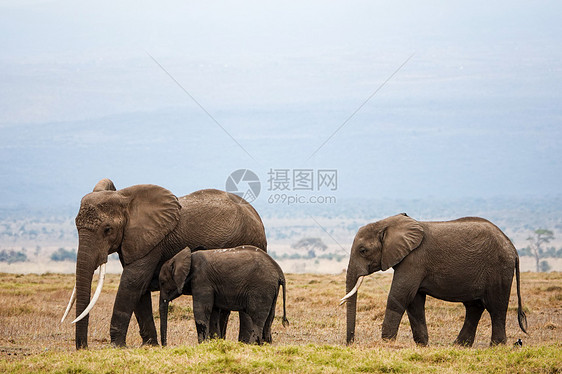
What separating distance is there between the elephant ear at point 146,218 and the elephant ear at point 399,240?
4.21m

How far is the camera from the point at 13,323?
754 inches

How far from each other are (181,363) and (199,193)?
5.14m

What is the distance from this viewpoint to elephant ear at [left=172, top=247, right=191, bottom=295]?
589 inches

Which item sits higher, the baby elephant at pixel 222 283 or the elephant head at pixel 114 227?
the elephant head at pixel 114 227

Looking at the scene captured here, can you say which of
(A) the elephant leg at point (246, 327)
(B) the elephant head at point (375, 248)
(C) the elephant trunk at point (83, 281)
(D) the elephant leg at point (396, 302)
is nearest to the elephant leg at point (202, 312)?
(A) the elephant leg at point (246, 327)

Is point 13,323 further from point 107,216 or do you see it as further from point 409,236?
point 409,236

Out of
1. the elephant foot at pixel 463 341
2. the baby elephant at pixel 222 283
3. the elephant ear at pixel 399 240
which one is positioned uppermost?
the elephant ear at pixel 399 240

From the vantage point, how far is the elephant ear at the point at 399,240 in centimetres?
1623

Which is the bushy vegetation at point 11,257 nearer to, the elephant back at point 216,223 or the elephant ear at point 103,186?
the elephant ear at point 103,186

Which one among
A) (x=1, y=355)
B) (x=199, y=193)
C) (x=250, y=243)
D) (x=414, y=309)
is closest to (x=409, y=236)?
(x=414, y=309)

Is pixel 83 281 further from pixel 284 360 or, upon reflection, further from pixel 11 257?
pixel 11 257

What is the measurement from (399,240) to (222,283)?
3.67 metres

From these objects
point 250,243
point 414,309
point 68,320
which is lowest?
point 68,320

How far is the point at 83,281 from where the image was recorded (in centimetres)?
1480
